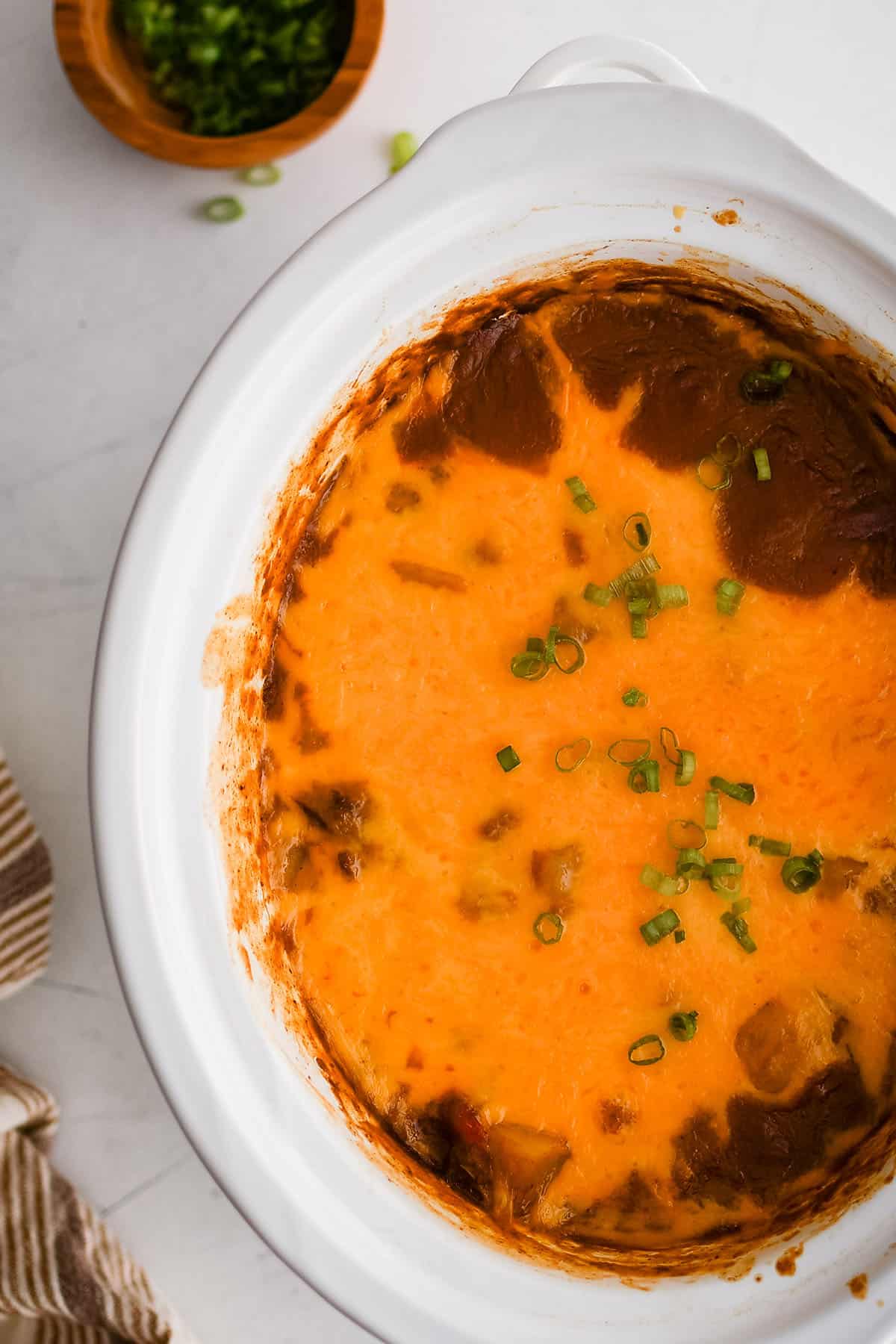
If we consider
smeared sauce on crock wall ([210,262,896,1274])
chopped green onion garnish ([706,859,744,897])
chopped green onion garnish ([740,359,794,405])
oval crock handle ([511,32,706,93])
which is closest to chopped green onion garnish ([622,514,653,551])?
smeared sauce on crock wall ([210,262,896,1274])

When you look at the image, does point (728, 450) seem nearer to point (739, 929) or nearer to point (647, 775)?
point (647, 775)

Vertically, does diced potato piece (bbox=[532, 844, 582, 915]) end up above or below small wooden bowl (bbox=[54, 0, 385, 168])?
below

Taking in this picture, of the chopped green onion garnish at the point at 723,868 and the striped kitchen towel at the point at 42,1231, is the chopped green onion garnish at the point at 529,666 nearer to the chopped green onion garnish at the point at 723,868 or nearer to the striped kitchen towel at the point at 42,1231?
the chopped green onion garnish at the point at 723,868

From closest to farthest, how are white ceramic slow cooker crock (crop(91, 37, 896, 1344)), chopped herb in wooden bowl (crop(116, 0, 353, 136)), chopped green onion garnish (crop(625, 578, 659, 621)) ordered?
white ceramic slow cooker crock (crop(91, 37, 896, 1344)), chopped green onion garnish (crop(625, 578, 659, 621)), chopped herb in wooden bowl (crop(116, 0, 353, 136))

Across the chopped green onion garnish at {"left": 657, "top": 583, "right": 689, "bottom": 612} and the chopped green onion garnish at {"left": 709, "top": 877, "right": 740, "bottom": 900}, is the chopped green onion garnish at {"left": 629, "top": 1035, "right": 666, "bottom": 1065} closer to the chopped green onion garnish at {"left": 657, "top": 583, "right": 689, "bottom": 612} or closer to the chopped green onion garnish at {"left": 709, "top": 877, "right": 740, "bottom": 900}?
the chopped green onion garnish at {"left": 709, "top": 877, "right": 740, "bottom": 900}

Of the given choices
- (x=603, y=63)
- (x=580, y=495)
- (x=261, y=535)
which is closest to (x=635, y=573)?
(x=580, y=495)
